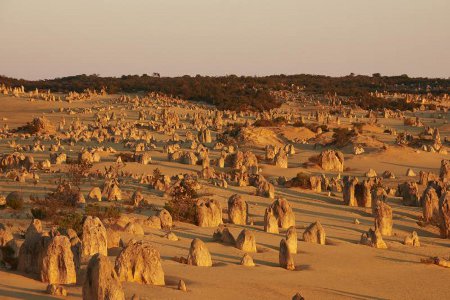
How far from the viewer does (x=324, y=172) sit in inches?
1018

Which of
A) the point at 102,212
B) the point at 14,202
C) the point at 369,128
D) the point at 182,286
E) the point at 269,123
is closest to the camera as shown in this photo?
the point at 182,286

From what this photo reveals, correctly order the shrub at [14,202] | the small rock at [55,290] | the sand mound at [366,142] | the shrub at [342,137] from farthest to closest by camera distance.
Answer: the shrub at [342,137] < the sand mound at [366,142] < the shrub at [14,202] < the small rock at [55,290]

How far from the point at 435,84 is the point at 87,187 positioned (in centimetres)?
6488

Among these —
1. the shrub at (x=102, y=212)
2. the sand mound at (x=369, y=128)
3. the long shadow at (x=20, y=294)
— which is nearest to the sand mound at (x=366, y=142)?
the sand mound at (x=369, y=128)

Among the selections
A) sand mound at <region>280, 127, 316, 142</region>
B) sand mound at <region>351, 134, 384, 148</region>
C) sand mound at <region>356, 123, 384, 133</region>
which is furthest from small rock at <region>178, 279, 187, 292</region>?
sand mound at <region>356, 123, 384, 133</region>

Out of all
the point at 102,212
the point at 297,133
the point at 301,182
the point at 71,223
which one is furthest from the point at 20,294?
the point at 297,133

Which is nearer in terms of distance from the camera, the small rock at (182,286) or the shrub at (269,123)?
the small rock at (182,286)

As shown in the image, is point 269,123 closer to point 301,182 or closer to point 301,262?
point 301,182

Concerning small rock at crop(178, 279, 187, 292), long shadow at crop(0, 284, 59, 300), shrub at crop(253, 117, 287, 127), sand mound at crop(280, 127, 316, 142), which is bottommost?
sand mound at crop(280, 127, 316, 142)

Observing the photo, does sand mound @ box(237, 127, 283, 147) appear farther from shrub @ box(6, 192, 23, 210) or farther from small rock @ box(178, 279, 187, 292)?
small rock @ box(178, 279, 187, 292)

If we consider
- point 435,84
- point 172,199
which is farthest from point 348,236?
point 435,84

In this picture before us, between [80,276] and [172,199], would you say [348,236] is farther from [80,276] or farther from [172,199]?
[80,276]

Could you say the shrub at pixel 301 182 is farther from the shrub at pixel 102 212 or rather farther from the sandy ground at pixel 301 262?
the shrub at pixel 102 212

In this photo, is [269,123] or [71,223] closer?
[71,223]
